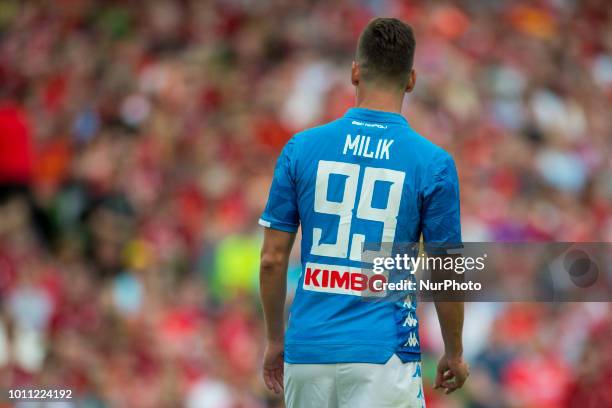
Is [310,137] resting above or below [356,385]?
above

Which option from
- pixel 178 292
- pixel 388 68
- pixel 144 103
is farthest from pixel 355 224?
pixel 144 103

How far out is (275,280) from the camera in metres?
4.54

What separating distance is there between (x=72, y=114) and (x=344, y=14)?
3.60m

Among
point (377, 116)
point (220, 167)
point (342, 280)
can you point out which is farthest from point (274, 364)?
point (220, 167)

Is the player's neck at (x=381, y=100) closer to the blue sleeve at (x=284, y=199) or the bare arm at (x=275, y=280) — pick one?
the blue sleeve at (x=284, y=199)

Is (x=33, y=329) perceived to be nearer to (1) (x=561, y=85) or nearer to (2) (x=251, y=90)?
(2) (x=251, y=90)

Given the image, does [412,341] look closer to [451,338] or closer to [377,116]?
[451,338]

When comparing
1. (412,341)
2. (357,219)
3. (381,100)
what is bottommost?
(412,341)

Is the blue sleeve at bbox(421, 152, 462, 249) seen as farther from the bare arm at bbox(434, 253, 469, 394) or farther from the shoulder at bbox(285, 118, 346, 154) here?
the shoulder at bbox(285, 118, 346, 154)

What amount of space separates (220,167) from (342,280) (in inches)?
322

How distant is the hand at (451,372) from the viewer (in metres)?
4.50

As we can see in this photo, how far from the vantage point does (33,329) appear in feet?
34.7

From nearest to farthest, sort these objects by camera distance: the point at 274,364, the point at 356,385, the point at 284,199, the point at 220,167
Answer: the point at 356,385 → the point at 284,199 → the point at 274,364 → the point at 220,167

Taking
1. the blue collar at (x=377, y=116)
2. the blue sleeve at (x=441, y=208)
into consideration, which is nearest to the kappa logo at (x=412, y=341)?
the blue sleeve at (x=441, y=208)
